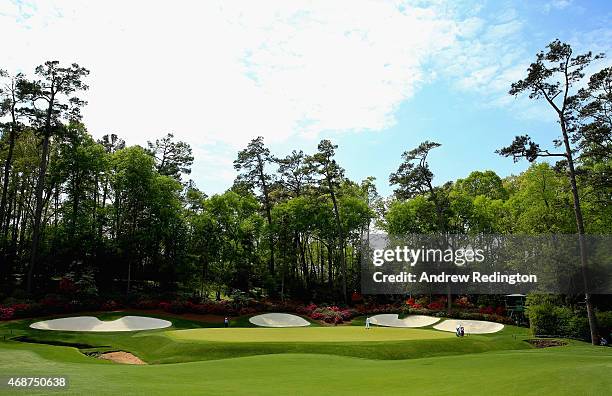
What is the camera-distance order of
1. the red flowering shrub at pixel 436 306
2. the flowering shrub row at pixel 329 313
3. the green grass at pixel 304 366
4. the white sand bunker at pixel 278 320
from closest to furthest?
the green grass at pixel 304 366 → the white sand bunker at pixel 278 320 → the flowering shrub row at pixel 329 313 → the red flowering shrub at pixel 436 306

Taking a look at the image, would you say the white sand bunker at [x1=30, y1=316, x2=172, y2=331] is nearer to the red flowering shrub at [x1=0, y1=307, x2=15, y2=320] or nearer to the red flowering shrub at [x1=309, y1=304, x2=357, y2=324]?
the red flowering shrub at [x1=0, y1=307, x2=15, y2=320]

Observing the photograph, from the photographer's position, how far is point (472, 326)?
34.5 m

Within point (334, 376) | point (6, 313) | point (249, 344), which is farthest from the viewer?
point (6, 313)

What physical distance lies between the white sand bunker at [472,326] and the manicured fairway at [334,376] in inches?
618

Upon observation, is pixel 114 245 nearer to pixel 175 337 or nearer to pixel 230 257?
pixel 230 257

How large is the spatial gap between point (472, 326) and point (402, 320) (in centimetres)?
634

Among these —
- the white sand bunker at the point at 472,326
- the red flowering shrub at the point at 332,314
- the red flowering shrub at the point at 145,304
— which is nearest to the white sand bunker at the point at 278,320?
the red flowering shrub at the point at 332,314

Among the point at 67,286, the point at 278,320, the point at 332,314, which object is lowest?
the point at 278,320

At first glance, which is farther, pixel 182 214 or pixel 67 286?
pixel 182 214

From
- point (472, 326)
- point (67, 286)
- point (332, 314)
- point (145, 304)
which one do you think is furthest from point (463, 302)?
point (67, 286)

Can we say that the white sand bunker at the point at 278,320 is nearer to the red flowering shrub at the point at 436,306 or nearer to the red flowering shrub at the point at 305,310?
the red flowering shrub at the point at 305,310

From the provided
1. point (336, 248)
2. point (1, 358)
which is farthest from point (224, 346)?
point (336, 248)

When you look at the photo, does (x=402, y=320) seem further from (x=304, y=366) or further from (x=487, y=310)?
(x=304, y=366)

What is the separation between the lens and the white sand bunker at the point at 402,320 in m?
37.5
